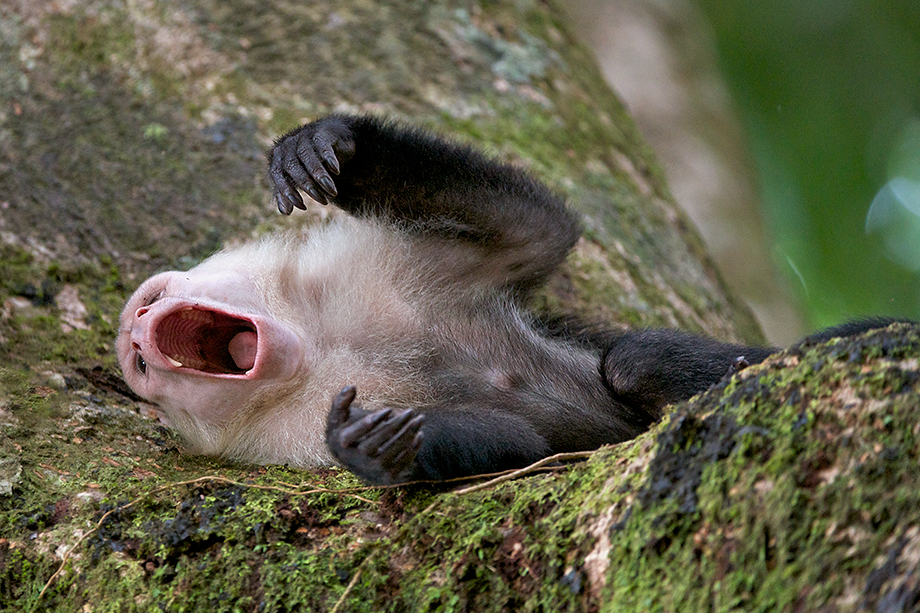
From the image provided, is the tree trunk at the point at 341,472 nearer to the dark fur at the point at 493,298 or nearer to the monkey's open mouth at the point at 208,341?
the monkey's open mouth at the point at 208,341

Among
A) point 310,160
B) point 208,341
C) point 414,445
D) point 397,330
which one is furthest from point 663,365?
point 208,341

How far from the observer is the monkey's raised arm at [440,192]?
293cm

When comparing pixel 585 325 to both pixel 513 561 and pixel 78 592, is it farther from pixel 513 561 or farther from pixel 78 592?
pixel 78 592

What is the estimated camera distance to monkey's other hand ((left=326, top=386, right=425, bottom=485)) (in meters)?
2.09

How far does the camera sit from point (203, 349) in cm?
290

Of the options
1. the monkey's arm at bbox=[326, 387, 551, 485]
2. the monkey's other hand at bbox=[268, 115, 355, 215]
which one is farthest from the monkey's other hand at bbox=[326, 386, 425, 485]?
the monkey's other hand at bbox=[268, 115, 355, 215]

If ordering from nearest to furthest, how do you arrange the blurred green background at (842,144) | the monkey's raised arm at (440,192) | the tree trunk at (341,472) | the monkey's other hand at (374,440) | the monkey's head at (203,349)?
1. the tree trunk at (341,472)
2. the monkey's other hand at (374,440)
3. the monkey's head at (203,349)
4. the monkey's raised arm at (440,192)
5. the blurred green background at (842,144)

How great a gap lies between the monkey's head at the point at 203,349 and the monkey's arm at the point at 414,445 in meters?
0.53

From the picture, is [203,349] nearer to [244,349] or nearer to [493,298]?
[244,349]

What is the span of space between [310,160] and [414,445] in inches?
43.7

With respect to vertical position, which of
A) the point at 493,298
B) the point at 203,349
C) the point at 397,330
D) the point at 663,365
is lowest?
the point at 203,349

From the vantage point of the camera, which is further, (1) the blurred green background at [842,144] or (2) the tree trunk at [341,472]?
(1) the blurred green background at [842,144]

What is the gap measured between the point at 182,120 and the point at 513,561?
114 inches

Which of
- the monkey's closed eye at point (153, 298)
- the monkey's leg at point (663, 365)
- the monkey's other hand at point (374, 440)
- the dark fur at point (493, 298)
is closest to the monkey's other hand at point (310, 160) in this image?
the dark fur at point (493, 298)
